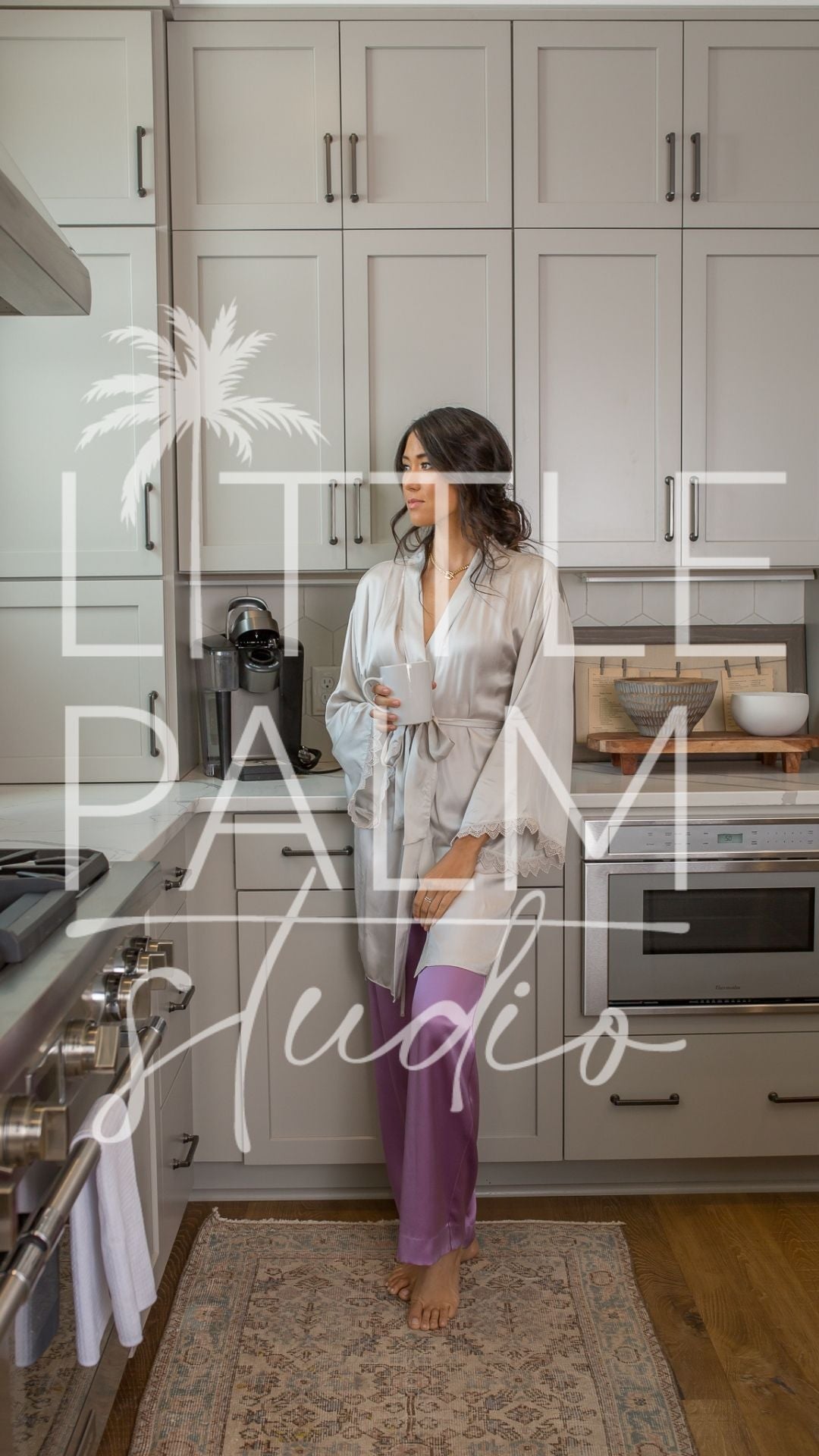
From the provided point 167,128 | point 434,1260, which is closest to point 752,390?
point 167,128

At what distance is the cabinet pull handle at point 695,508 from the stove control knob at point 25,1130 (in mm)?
2112

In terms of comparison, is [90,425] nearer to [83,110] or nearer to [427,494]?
[83,110]

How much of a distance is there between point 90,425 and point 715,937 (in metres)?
1.75

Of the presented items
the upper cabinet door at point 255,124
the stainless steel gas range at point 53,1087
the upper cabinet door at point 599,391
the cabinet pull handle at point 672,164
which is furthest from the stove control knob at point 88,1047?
the cabinet pull handle at point 672,164

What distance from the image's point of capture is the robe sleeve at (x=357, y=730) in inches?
87.3

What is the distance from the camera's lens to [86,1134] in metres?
1.16

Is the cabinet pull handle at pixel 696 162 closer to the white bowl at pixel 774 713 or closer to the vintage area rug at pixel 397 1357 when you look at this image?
the white bowl at pixel 774 713

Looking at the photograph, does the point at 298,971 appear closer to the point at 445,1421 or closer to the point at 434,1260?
the point at 434,1260

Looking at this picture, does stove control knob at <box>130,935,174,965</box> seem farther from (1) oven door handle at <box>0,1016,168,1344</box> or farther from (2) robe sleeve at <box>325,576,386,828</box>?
(2) robe sleeve at <box>325,576,386,828</box>

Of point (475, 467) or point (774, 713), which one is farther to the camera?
point (774, 713)

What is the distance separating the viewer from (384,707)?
2.13m

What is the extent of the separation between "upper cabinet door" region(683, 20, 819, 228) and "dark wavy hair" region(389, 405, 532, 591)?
0.83m

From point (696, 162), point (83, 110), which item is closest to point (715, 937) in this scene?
point (696, 162)

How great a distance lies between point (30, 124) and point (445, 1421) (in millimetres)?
2614
